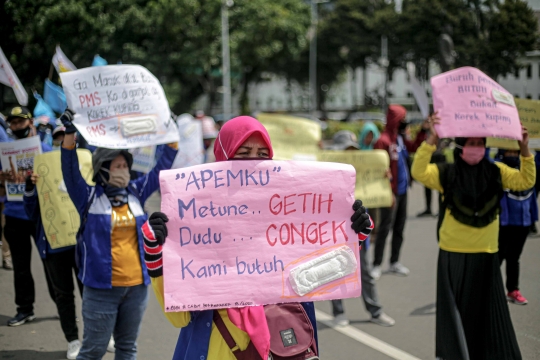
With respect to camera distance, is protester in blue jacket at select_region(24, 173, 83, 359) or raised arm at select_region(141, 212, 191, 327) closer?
raised arm at select_region(141, 212, 191, 327)

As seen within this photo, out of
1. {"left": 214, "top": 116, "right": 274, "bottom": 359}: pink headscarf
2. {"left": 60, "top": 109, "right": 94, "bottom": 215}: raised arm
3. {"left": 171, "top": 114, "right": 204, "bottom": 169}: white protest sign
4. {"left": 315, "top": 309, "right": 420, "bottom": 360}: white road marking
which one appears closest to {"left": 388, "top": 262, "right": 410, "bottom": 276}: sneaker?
{"left": 315, "top": 309, "right": 420, "bottom": 360}: white road marking

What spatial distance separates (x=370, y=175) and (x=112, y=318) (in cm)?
374

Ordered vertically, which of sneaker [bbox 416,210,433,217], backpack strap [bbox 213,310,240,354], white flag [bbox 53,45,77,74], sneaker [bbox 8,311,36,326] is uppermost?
white flag [bbox 53,45,77,74]

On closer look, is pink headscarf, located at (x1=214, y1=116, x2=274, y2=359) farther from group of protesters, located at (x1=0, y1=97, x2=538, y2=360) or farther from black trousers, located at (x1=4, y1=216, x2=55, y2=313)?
black trousers, located at (x1=4, y1=216, x2=55, y2=313)

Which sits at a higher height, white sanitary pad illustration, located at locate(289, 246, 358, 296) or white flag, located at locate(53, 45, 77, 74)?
white flag, located at locate(53, 45, 77, 74)

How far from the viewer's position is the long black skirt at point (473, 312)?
4301 mm

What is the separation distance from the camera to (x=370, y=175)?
270 inches

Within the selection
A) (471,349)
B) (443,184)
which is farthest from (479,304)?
(443,184)

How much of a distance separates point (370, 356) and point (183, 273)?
9.67ft

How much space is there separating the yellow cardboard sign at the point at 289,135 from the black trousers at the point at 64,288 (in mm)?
2702

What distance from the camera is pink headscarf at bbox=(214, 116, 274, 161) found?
8.68ft

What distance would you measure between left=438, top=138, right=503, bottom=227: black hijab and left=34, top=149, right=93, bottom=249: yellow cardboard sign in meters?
2.94

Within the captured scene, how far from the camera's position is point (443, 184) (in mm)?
4547

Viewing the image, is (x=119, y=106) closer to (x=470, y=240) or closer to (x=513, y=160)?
(x=470, y=240)
